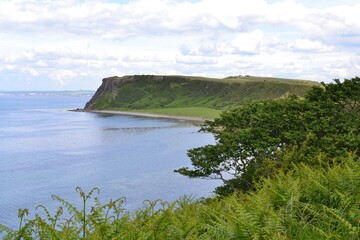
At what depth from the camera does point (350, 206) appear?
7109mm

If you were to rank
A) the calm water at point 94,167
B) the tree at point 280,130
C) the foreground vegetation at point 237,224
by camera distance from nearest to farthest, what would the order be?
the foreground vegetation at point 237,224 → the tree at point 280,130 → the calm water at point 94,167

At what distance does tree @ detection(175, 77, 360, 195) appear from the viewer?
39.3 m

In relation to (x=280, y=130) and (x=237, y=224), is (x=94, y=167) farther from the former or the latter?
(x=237, y=224)

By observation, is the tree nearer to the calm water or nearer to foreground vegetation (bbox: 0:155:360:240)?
the calm water

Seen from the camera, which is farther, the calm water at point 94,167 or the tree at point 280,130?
the calm water at point 94,167

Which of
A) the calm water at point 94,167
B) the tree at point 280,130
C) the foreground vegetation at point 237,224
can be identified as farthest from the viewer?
the calm water at point 94,167

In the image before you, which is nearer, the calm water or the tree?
the tree

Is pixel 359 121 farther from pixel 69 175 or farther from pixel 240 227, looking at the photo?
pixel 69 175

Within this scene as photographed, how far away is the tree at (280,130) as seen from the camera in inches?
1548

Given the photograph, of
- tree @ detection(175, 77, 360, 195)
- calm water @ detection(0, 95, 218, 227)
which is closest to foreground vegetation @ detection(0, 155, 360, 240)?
tree @ detection(175, 77, 360, 195)

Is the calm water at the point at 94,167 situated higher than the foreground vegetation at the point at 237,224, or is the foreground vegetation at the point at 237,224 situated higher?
the foreground vegetation at the point at 237,224

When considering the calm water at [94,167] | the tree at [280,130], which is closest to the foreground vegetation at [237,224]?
the tree at [280,130]

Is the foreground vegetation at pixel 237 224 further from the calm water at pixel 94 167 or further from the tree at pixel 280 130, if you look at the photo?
the calm water at pixel 94 167

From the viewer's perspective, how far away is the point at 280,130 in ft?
139
